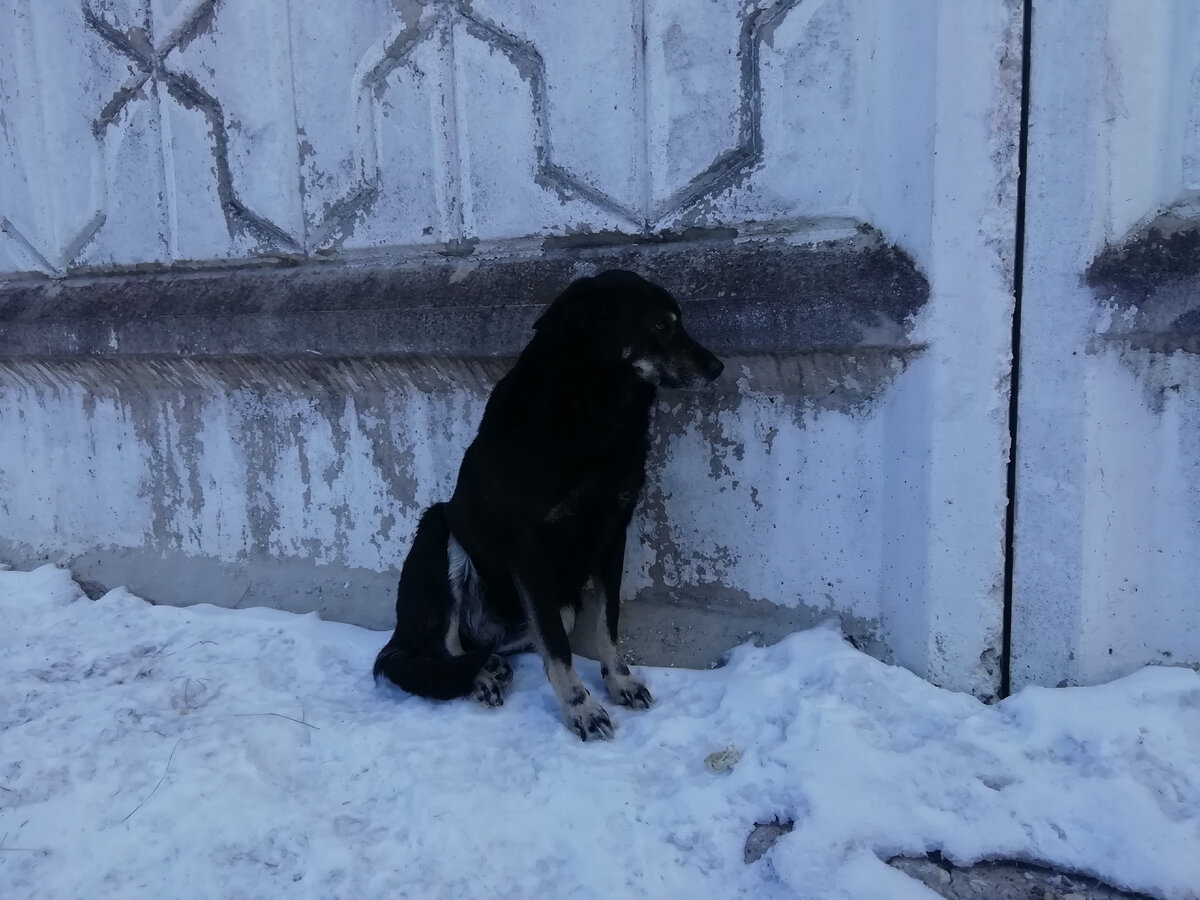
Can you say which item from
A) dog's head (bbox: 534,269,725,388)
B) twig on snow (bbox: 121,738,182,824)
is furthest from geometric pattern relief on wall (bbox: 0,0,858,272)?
twig on snow (bbox: 121,738,182,824)

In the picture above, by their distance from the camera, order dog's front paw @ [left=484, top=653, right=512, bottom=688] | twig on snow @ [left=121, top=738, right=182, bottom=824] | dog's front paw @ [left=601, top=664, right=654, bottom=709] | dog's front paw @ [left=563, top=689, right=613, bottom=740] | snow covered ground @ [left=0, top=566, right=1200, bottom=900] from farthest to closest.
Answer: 1. dog's front paw @ [left=484, top=653, right=512, bottom=688]
2. dog's front paw @ [left=601, top=664, right=654, bottom=709]
3. dog's front paw @ [left=563, top=689, right=613, bottom=740]
4. twig on snow @ [left=121, top=738, right=182, bottom=824]
5. snow covered ground @ [left=0, top=566, right=1200, bottom=900]

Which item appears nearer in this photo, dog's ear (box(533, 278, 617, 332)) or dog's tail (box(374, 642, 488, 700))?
dog's ear (box(533, 278, 617, 332))

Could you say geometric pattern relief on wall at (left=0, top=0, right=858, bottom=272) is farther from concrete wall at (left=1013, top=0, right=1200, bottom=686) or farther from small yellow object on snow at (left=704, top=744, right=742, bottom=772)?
small yellow object on snow at (left=704, top=744, right=742, bottom=772)

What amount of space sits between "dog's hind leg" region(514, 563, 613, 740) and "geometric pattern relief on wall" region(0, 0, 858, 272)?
1.25m

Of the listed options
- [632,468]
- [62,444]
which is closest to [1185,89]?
[632,468]

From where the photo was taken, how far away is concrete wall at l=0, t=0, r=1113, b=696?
241 cm

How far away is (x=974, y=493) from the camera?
2389mm

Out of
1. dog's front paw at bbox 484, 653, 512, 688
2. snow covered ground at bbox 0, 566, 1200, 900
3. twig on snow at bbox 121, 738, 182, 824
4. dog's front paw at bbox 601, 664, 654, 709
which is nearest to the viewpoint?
snow covered ground at bbox 0, 566, 1200, 900

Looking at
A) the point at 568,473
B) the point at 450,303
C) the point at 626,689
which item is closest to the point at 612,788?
the point at 626,689

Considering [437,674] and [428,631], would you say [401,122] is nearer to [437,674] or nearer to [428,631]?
[428,631]

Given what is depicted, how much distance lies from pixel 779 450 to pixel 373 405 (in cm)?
164

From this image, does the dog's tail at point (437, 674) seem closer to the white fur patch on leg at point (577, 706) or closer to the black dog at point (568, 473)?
the black dog at point (568, 473)

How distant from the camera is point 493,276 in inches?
120

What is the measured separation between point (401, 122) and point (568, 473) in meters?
1.65
